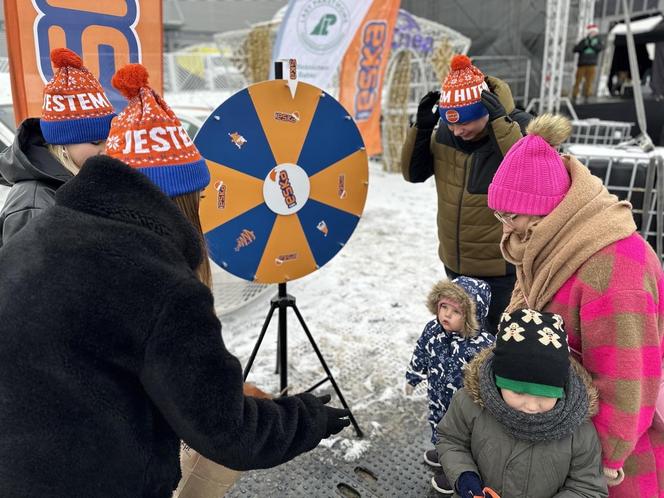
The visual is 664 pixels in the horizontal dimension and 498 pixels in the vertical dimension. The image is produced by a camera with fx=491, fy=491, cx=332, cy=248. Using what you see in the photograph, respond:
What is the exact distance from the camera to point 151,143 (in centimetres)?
Answer: 128

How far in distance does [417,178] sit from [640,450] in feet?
6.03

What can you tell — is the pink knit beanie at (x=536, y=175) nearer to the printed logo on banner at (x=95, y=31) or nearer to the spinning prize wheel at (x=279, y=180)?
the spinning prize wheel at (x=279, y=180)

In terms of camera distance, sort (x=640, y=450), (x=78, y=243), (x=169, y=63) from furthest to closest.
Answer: (x=169, y=63), (x=640, y=450), (x=78, y=243)

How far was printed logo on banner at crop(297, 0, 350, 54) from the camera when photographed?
5129 millimetres

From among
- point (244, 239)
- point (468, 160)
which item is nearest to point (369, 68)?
point (468, 160)

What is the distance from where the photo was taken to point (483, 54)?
1254cm

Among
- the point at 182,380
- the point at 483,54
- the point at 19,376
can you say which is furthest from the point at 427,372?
the point at 483,54

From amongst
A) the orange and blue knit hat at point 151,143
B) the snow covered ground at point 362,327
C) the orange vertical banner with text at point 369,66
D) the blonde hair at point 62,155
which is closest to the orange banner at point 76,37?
the snow covered ground at point 362,327

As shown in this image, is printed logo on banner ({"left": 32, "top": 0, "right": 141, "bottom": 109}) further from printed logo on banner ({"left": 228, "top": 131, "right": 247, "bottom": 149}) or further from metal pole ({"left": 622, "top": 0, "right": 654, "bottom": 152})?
metal pole ({"left": 622, "top": 0, "right": 654, "bottom": 152})

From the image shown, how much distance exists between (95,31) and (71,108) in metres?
1.12

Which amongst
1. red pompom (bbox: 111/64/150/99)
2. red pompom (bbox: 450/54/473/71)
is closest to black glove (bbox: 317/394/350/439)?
red pompom (bbox: 111/64/150/99)

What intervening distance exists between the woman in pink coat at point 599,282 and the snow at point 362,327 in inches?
58.6

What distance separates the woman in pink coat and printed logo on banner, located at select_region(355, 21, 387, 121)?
4900 millimetres

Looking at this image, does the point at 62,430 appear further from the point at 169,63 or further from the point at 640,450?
the point at 169,63
